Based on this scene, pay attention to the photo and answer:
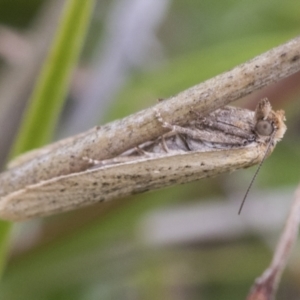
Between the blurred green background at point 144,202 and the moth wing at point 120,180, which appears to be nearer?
the moth wing at point 120,180

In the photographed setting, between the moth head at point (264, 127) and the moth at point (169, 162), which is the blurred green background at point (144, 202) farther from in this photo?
the moth head at point (264, 127)

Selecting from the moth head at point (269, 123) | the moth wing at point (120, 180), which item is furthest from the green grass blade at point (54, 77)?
the moth head at point (269, 123)

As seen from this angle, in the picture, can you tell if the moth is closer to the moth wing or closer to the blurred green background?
the moth wing

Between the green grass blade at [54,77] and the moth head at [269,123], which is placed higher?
the green grass blade at [54,77]

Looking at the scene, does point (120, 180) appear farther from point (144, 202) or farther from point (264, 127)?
point (144, 202)

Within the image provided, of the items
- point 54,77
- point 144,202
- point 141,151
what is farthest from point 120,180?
point 144,202

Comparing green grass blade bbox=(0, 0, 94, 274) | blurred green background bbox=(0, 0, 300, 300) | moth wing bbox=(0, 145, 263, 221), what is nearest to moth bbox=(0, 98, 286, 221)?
moth wing bbox=(0, 145, 263, 221)
